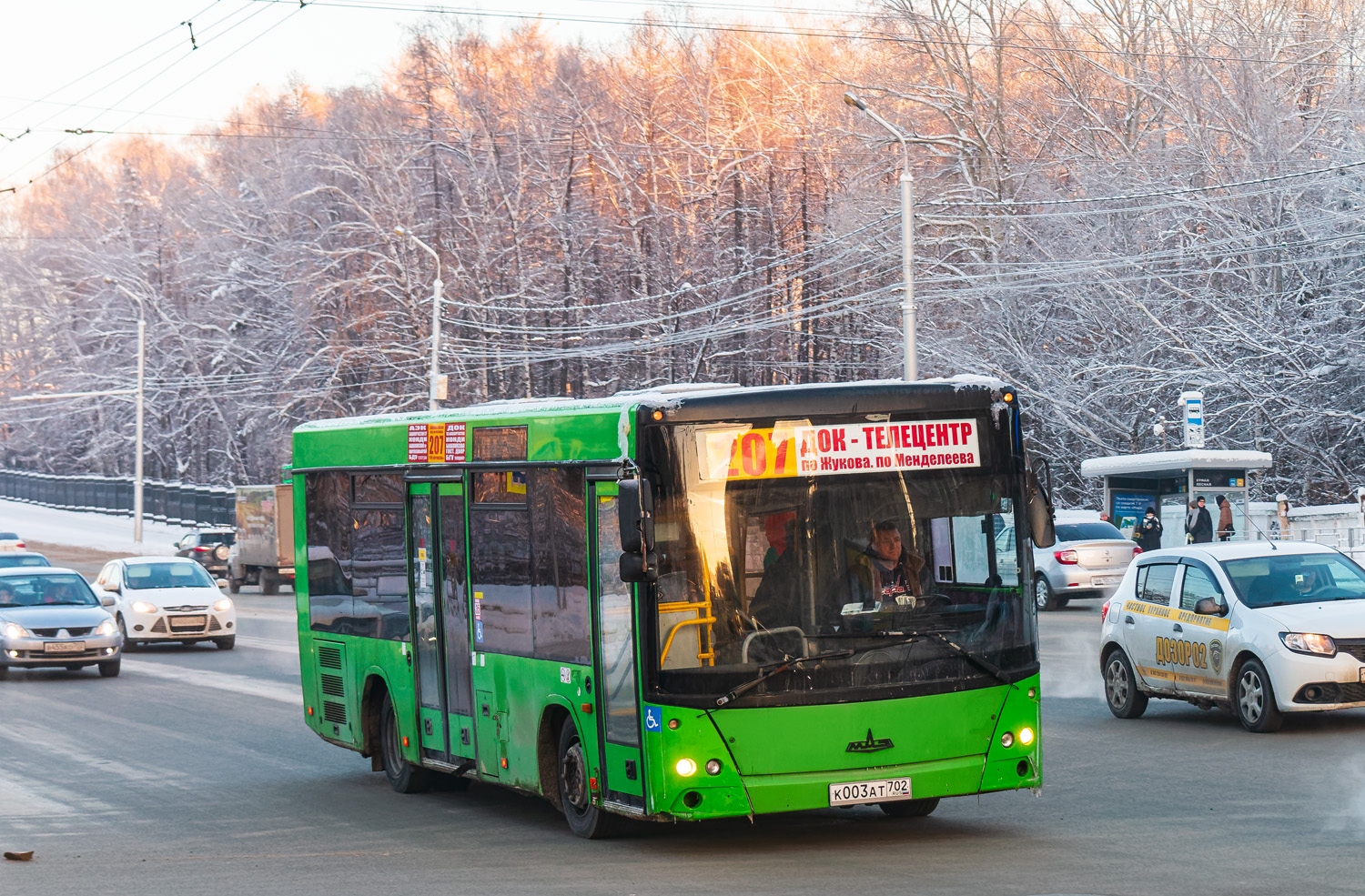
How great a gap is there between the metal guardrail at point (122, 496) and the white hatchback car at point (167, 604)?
3999 cm

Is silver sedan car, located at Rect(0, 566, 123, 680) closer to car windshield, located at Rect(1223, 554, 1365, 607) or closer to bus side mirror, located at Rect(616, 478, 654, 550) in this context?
car windshield, located at Rect(1223, 554, 1365, 607)

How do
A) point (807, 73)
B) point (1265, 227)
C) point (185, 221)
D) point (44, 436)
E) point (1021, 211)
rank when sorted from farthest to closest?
point (44, 436)
point (185, 221)
point (807, 73)
point (1021, 211)
point (1265, 227)

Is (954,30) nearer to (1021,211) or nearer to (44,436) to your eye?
(1021,211)

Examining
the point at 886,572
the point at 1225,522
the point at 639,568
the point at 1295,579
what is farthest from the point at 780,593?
the point at 1225,522

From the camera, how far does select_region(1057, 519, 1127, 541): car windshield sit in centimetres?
3112

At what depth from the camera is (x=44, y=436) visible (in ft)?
290

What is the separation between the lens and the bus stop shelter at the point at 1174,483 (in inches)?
1220

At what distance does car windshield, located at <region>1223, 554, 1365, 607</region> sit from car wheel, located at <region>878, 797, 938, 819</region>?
4660mm

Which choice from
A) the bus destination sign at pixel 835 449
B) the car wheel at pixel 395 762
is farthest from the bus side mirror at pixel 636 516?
the car wheel at pixel 395 762

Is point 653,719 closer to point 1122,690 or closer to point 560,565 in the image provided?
point 560,565

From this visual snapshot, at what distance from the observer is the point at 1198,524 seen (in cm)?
2908

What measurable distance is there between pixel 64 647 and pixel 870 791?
16902 mm

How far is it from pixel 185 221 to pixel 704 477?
6839cm

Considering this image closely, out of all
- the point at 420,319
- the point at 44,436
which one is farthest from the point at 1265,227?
the point at 44,436
